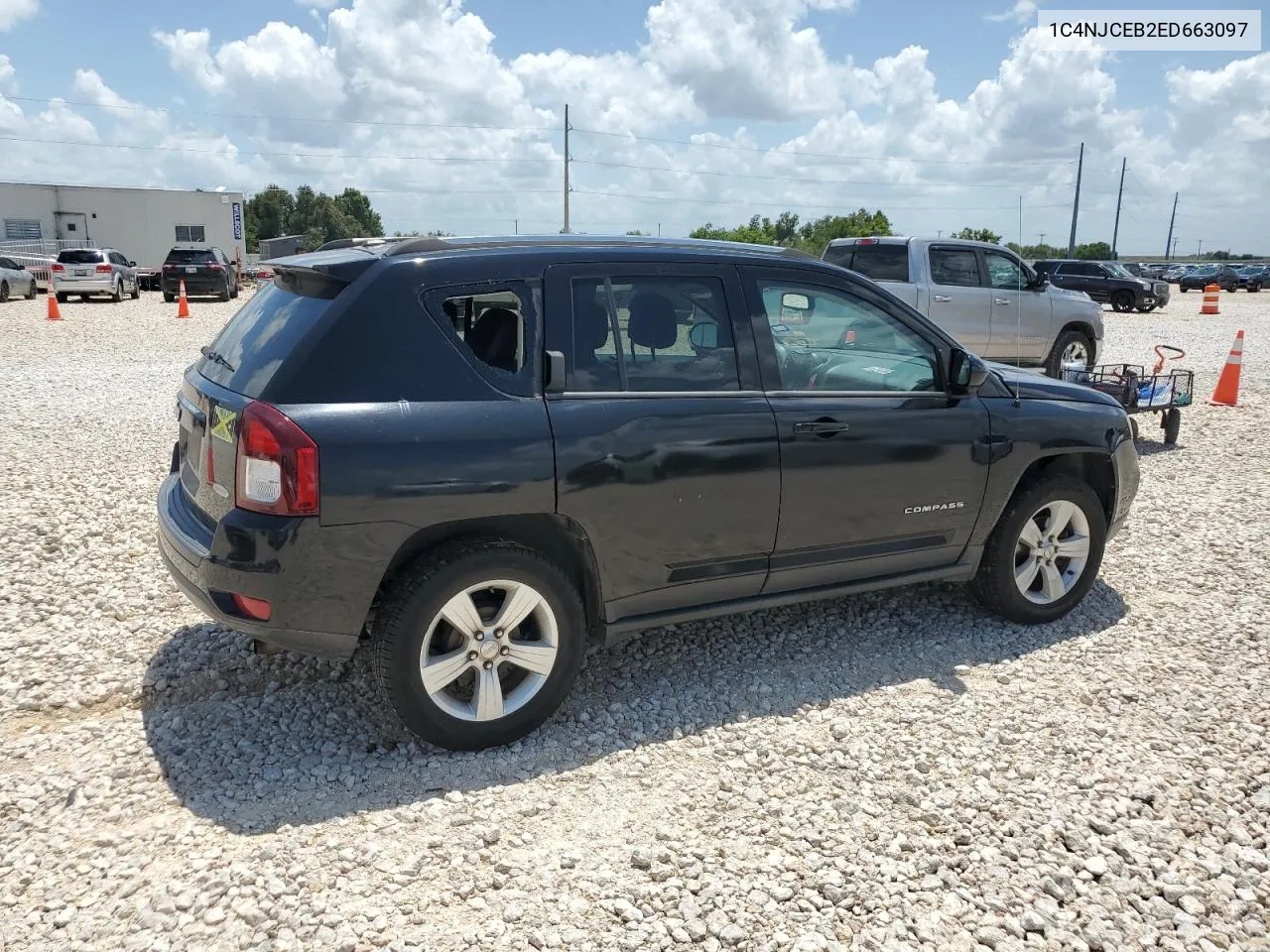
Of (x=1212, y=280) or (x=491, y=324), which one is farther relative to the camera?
(x=1212, y=280)

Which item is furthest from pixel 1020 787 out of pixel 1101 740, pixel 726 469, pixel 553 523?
pixel 553 523

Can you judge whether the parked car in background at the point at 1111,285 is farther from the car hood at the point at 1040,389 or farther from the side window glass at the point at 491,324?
the side window glass at the point at 491,324

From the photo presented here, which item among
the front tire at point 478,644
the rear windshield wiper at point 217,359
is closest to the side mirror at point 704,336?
the front tire at point 478,644

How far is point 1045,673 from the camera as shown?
4430 millimetres

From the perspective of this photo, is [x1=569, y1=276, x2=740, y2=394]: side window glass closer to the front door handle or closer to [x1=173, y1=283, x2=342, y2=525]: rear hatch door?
the front door handle

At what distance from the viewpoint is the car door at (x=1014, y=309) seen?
1222cm

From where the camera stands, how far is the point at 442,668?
350cm

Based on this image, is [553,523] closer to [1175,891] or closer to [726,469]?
[726,469]

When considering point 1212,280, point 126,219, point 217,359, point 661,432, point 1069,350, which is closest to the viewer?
point 661,432

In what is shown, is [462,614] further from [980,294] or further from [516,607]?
[980,294]

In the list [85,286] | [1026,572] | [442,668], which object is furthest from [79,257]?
[1026,572]

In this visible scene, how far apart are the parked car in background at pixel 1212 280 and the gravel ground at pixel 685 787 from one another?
51112 millimetres

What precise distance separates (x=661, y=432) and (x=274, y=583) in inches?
58.0

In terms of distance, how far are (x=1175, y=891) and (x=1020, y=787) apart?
61 cm
